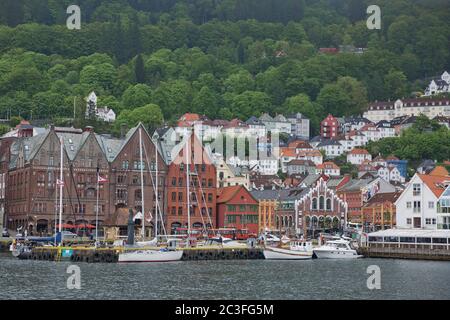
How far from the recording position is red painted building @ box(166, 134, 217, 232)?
403ft

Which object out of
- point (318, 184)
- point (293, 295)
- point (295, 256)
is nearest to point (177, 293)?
point (293, 295)

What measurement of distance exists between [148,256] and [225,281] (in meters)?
22.3

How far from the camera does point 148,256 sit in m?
88.6

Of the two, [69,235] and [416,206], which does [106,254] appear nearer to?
[69,235]

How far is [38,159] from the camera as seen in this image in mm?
116562

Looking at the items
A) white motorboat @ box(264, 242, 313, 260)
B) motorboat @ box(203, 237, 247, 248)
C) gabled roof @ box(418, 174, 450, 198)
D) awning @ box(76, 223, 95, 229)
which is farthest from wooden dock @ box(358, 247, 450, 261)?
awning @ box(76, 223, 95, 229)

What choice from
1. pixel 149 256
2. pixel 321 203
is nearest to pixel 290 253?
pixel 149 256

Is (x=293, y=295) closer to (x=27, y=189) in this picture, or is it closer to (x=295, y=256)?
(x=295, y=256)

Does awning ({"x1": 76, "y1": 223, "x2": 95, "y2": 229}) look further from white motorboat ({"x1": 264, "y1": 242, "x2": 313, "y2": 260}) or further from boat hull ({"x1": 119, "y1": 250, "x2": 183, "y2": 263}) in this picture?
white motorboat ({"x1": 264, "y1": 242, "x2": 313, "y2": 260})

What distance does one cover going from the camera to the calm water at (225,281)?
58500 millimetres

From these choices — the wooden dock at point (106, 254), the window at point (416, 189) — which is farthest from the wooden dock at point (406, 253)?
the wooden dock at point (106, 254)

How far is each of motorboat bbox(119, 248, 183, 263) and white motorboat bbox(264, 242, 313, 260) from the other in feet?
36.4

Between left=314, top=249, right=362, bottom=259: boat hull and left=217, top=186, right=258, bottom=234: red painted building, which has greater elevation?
left=217, top=186, right=258, bottom=234: red painted building
